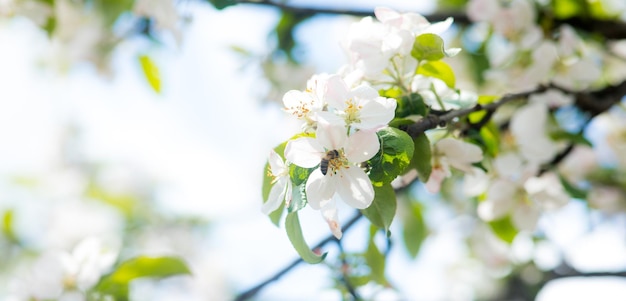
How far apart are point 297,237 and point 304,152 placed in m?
0.09

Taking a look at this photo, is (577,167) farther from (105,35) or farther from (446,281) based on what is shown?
(446,281)

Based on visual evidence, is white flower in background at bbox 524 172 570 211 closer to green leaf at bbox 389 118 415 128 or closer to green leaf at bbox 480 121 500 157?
green leaf at bbox 480 121 500 157

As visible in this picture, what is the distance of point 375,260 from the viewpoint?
91 centimetres

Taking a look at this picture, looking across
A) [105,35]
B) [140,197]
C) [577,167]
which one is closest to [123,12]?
[105,35]

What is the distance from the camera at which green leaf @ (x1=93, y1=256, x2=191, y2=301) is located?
0.99 metres

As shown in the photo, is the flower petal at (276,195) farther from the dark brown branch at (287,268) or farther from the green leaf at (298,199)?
the dark brown branch at (287,268)

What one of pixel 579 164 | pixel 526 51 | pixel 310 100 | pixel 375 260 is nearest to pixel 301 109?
pixel 310 100

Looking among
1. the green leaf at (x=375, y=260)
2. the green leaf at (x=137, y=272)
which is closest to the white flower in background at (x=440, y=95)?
the green leaf at (x=375, y=260)

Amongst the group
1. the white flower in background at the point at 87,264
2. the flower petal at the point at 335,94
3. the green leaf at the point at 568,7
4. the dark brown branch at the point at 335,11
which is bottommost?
the white flower in background at the point at 87,264

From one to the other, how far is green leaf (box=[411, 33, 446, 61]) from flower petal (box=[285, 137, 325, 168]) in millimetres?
191

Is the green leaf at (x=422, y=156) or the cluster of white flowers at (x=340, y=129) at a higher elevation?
the cluster of white flowers at (x=340, y=129)

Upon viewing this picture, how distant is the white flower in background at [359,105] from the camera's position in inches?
23.0

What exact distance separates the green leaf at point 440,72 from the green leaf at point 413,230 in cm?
66

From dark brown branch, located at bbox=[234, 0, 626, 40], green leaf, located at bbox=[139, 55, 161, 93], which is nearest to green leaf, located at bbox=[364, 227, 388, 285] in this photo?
dark brown branch, located at bbox=[234, 0, 626, 40]
